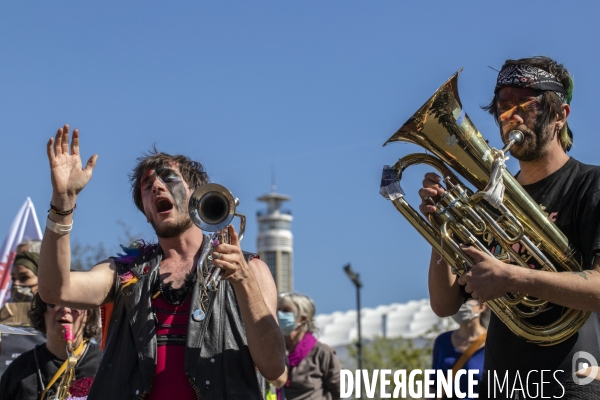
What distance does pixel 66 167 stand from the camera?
13.7ft

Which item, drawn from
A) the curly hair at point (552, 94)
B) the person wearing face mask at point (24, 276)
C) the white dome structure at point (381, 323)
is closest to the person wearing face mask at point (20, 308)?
the person wearing face mask at point (24, 276)

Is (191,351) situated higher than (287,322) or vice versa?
(287,322)

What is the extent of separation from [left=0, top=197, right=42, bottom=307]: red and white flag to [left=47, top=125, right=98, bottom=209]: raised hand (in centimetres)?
618

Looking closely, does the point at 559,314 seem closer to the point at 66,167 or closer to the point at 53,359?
the point at 66,167

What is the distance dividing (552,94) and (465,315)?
3358 mm

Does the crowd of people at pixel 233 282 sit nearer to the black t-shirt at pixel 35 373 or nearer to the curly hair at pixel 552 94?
the curly hair at pixel 552 94

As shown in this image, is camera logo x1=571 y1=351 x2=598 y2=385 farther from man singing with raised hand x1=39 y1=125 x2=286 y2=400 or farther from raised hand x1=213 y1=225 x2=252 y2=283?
raised hand x1=213 y1=225 x2=252 y2=283

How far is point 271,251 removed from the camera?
436 ft

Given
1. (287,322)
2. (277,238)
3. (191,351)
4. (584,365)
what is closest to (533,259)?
(584,365)

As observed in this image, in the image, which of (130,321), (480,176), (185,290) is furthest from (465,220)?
(130,321)

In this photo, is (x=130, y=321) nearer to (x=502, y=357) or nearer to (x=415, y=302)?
(x=502, y=357)

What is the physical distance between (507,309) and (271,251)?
129 m

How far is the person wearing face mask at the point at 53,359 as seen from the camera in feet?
19.7

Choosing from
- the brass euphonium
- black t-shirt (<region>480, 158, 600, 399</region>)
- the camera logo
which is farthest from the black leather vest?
the camera logo
